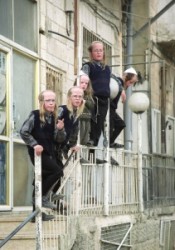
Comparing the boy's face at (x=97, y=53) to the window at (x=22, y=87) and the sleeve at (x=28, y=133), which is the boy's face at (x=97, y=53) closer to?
the window at (x=22, y=87)

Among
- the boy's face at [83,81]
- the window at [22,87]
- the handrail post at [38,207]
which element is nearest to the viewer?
the handrail post at [38,207]

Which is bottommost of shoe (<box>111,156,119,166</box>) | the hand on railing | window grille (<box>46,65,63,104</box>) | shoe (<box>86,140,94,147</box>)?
shoe (<box>111,156,119,166</box>)

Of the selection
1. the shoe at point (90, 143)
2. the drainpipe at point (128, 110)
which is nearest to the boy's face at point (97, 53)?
the shoe at point (90, 143)

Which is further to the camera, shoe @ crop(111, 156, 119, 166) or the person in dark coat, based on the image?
shoe @ crop(111, 156, 119, 166)

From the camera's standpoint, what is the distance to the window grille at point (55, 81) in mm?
11135

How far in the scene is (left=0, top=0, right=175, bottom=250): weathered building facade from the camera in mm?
9664

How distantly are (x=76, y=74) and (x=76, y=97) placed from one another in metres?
0.89

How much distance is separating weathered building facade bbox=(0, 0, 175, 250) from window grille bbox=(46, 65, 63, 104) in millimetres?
16

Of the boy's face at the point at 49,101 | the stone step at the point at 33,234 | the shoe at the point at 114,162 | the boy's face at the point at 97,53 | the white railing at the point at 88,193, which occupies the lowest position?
the stone step at the point at 33,234

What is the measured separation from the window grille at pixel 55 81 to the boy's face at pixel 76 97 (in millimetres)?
2726

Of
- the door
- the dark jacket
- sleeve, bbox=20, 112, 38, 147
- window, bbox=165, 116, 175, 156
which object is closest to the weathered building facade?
the door

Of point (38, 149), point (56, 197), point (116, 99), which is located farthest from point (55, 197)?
point (116, 99)

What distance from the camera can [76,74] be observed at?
9.16m

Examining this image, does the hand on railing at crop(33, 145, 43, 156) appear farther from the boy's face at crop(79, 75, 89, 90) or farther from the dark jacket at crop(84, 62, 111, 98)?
the dark jacket at crop(84, 62, 111, 98)
